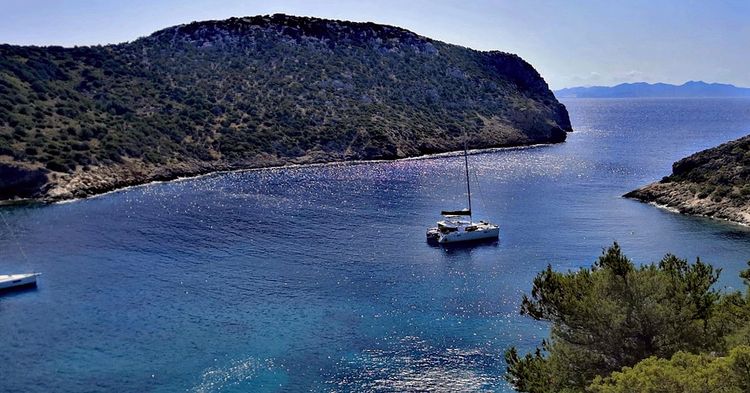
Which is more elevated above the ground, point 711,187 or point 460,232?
point 711,187

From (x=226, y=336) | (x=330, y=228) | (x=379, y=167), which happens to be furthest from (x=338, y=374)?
(x=379, y=167)

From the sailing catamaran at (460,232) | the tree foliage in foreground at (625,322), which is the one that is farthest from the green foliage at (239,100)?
the tree foliage in foreground at (625,322)

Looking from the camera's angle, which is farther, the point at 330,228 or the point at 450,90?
the point at 450,90

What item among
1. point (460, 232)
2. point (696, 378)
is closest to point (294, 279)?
point (460, 232)

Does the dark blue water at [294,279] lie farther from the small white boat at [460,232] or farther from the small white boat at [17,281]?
the small white boat at [460,232]

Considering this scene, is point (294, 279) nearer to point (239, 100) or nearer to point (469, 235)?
point (469, 235)

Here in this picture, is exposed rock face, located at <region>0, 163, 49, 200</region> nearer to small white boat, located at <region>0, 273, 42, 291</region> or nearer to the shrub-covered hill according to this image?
the shrub-covered hill

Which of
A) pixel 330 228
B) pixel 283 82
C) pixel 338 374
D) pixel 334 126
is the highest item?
pixel 283 82

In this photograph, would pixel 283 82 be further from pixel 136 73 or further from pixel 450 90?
pixel 450 90
